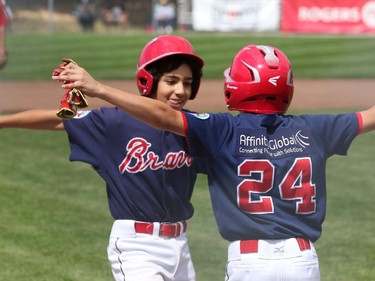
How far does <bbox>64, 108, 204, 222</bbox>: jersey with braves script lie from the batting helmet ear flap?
192mm

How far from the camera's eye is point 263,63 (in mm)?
3834

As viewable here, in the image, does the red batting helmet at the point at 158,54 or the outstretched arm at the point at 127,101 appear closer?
the outstretched arm at the point at 127,101

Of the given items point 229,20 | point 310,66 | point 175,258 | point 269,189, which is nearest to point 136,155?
point 175,258

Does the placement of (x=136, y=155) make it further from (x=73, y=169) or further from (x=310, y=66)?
(x=310, y=66)

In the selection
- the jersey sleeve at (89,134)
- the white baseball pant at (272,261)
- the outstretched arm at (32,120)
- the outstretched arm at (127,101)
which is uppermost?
the outstretched arm at (127,101)

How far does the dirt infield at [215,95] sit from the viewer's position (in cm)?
1520

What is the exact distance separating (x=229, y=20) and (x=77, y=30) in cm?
868

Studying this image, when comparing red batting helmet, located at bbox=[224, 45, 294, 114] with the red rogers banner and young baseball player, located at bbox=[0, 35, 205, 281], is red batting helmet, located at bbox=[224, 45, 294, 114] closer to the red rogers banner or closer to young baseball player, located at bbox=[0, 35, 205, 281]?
young baseball player, located at bbox=[0, 35, 205, 281]

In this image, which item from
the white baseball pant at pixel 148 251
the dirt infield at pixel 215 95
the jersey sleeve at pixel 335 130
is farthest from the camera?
the dirt infield at pixel 215 95

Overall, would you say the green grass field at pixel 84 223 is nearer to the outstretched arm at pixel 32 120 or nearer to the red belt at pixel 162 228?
the red belt at pixel 162 228

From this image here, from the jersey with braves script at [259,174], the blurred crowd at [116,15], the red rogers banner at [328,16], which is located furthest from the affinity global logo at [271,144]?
the blurred crowd at [116,15]

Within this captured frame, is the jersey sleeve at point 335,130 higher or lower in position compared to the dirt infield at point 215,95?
higher

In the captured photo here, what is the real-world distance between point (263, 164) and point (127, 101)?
0.68 m

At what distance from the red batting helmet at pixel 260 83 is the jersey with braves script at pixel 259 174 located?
0.24ft
